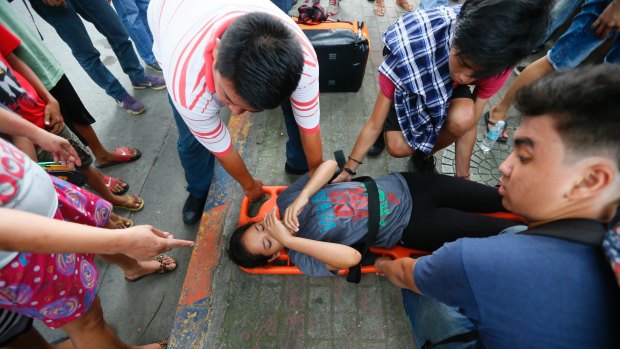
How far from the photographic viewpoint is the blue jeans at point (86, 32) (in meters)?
2.58

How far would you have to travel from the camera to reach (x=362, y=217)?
191cm

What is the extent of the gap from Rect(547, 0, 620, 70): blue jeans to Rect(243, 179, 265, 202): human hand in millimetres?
2617

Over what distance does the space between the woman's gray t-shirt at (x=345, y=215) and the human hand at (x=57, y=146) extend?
1.32m

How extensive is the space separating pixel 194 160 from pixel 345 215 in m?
1.23

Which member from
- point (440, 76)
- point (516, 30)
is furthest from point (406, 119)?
point (516, 30)

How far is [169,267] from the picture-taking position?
239 cm

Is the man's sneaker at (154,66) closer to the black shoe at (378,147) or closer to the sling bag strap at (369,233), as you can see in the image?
the black shoe at (378,147)

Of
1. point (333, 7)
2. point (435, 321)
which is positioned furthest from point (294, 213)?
point (333, 7)

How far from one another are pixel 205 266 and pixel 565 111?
2283 mm

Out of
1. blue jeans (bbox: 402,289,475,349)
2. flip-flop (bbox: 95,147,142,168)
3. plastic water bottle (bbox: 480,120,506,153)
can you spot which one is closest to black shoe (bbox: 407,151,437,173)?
plastic water bottle (bbox: 480,120,506,153)

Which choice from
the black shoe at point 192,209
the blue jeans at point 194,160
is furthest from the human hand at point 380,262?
the black shoe at point 192,209

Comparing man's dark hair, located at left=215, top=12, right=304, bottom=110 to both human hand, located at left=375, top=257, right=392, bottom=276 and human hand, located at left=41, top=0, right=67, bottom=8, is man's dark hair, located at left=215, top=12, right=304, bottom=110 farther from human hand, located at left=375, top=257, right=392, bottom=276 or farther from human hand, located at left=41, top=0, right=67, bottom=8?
human hand, located at left=41, top=0, right=67, bottom=8

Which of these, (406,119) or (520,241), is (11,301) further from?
(406,119)

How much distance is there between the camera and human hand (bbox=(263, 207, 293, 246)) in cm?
179
